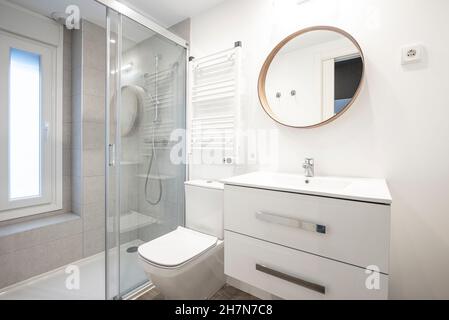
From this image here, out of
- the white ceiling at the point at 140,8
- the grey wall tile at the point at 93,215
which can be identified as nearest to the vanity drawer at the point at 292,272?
the grey wall tile at the point at 93,215

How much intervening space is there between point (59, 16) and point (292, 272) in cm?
270

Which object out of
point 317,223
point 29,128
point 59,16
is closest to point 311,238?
point 317,223

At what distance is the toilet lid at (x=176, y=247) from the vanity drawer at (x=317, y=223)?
0.34 meters

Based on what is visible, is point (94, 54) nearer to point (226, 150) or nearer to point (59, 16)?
point (59, 16)

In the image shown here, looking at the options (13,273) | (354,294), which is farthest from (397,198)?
(13,273)

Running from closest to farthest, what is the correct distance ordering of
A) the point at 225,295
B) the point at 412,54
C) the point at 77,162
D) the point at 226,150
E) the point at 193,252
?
the point at 412,54
the point at 193,252
the point at 225,295
the point at 226,150
the point at 77,162

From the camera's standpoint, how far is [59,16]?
6.13 ft

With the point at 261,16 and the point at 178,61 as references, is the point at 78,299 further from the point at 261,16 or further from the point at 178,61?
the point at 261,16

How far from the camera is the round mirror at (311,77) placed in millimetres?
1223

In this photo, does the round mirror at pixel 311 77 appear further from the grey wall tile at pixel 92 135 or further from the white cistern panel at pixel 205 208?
the grey wall tile at pixel 92 135

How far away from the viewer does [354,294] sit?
833 mm

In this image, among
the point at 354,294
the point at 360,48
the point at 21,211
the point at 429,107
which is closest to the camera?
the point at 354,294

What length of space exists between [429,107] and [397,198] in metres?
0.49

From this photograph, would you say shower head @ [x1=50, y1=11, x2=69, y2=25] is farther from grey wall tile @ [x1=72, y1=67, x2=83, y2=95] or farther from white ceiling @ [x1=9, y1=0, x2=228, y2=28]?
grey wall tile @ [x1=72, y1=67, x2=83, y2=95]
